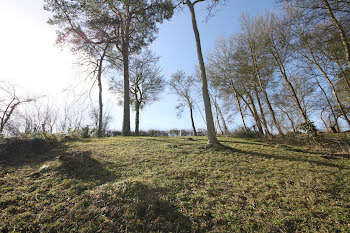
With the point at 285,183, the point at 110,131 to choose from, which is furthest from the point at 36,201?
the point at 110,131

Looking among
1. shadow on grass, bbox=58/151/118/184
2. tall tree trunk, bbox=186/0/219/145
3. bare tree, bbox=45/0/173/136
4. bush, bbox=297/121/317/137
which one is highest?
bare tree, bbox=45/0/173/136

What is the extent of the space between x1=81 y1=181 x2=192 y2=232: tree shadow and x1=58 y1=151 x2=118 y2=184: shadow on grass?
0.66 metres

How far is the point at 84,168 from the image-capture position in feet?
12.6

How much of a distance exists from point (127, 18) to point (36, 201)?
13890 mm

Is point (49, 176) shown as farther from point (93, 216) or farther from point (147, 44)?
point (147, 44)

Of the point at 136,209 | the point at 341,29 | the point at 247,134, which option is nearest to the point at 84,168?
the point at 136,209

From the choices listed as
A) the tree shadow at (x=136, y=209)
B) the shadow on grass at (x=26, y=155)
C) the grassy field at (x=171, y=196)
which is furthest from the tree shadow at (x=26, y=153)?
the tree shadow at (x=136, y=209)

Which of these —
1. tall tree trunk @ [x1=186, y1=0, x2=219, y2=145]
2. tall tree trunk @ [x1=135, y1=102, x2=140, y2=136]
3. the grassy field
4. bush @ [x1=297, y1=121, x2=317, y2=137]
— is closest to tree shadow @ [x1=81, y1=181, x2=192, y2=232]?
the grassy field

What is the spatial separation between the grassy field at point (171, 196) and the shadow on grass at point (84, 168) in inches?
0.9

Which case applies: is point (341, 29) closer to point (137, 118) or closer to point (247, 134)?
point (247, 134)

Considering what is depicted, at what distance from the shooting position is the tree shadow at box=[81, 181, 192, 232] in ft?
6.45

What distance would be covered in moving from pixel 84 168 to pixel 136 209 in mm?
2500

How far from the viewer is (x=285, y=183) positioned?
3.20 meters

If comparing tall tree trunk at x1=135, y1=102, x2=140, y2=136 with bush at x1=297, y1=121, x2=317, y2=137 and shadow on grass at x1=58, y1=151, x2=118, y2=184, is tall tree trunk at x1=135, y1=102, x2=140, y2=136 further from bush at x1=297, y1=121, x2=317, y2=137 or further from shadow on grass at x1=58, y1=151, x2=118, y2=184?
bush at x1=297, y1=121, x2=317, y2=137
